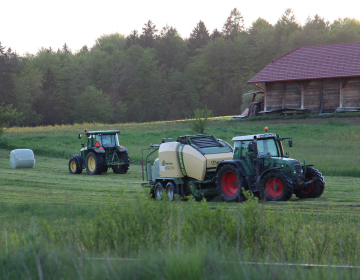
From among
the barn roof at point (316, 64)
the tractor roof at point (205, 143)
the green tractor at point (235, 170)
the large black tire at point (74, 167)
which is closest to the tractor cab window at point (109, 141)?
the large black tire at point (74, 167)

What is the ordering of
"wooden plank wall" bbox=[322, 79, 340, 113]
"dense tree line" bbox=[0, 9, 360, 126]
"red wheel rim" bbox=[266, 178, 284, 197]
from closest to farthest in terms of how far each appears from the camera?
"red wheel rim" bbox=[266, 178, 284, 197] → "wooden plank wall" bbox=[322, 79, 340, 113] → "dense tree line" bbox=[0, 9, 360, 126]

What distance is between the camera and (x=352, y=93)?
136 feet

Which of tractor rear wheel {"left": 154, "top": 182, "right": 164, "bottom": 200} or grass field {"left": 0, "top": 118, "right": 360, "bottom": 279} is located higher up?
grass field {"left": 0, "top": 118, "right": 360, "bottom": 279}

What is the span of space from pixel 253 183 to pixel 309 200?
5.36 feet

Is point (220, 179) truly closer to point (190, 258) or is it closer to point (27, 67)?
point (190, 258)

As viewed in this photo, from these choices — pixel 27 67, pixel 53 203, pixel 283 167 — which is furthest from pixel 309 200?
pixel 27 67

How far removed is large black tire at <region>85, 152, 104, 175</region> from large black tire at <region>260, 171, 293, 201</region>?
1196cm

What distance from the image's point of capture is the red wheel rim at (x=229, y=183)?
13798 mm

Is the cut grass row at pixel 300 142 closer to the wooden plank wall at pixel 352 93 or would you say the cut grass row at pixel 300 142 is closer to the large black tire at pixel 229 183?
the wooden plank wall at pixel 352 93

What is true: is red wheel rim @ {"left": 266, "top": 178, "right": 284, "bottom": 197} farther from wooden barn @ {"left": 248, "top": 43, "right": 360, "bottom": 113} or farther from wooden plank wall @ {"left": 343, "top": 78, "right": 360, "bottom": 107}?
wooden plank wall @ {"left": 343, "top": 78, "right": 360, "bottom": 107}

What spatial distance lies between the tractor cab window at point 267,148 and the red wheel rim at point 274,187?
970 mm

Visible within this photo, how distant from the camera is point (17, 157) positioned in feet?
86.2

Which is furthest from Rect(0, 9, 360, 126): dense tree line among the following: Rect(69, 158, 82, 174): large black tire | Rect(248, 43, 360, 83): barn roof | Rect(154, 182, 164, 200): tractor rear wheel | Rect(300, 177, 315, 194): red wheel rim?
A: Rect(300, 177, 315, 194): red wheel rim

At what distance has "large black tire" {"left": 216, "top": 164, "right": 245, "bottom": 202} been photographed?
44.4ft
